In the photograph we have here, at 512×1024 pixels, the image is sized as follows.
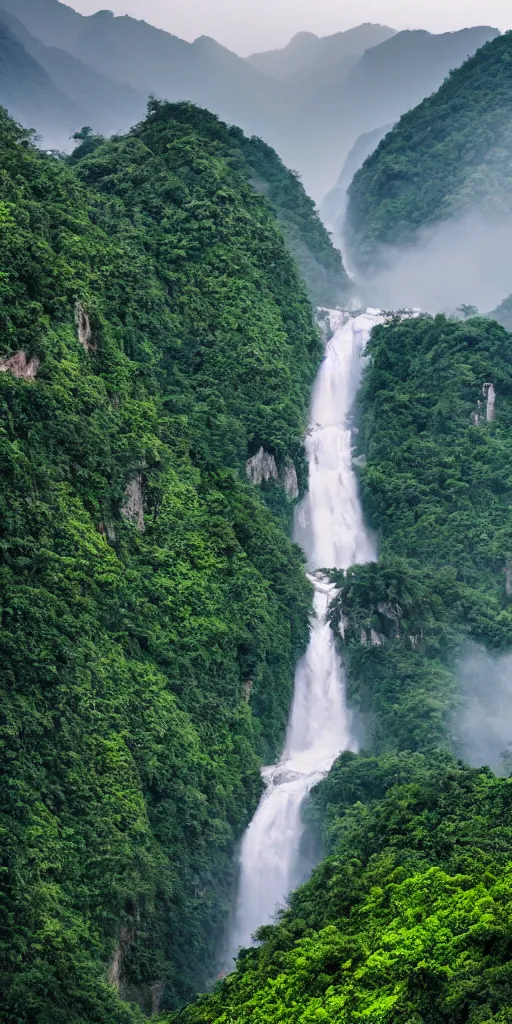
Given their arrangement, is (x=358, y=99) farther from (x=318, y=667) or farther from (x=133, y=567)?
(x=133, y=567)

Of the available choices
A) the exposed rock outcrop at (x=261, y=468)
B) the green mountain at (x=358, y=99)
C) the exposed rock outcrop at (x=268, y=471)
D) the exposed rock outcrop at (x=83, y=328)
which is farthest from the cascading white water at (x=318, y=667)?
the green mountain at (x=358, y=99)

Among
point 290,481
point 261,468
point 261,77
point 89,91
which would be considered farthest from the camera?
point 261,77

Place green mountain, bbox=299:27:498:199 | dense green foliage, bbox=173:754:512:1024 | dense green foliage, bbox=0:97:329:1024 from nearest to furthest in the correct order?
dense green foliage, bbox=173:754:512:1024 → dense green foliage, bbox=0:97:329:1024 → green mountain, bbox=299:27:498:199

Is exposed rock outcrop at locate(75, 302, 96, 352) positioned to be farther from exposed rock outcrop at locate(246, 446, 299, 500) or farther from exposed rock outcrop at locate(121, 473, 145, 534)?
exposed rock outcrop at locate(246, 446, 299, 500)

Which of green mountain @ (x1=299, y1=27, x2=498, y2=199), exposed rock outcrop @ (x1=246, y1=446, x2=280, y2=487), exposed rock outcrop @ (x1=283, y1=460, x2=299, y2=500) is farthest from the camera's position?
green mountain @ (x1=299, y1=27, x2=498, y2=199)

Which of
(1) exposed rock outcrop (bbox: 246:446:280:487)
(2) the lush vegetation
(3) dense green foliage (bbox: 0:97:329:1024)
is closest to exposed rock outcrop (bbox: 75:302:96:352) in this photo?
(3) dense green foliage (bbox: 0:97:329:1024)

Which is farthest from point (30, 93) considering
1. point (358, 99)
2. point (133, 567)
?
point (133, 567)

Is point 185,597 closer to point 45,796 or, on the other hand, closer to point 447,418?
point 45,796

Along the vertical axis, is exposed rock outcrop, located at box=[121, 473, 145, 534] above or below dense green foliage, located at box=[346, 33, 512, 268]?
below
